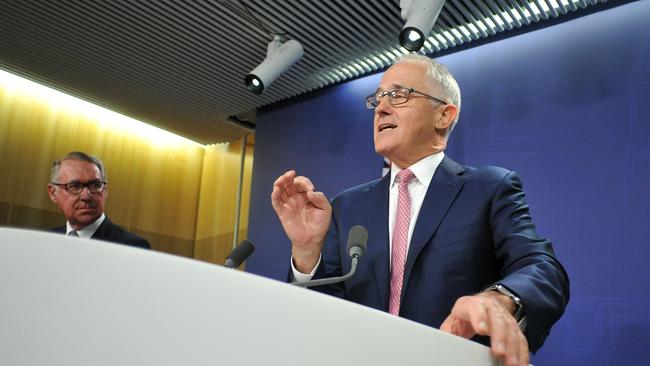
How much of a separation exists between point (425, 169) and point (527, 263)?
1.94 ft

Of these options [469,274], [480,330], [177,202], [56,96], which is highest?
[56,96]

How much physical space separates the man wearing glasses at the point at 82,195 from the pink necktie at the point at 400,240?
1956 millimetres

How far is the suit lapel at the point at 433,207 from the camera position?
1.47m

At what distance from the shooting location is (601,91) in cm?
283

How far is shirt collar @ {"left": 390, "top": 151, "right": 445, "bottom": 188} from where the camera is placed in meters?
1.71

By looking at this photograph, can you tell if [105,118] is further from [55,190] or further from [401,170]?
[401,170]

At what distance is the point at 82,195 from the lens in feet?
10.2

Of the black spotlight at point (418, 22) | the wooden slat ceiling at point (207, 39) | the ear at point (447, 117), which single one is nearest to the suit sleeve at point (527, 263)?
the ear at point (447, 117)

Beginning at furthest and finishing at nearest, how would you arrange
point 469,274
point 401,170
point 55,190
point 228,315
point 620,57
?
point 55,190 < point 620,57 < point 401,170 < point 469,274 < point 228,315

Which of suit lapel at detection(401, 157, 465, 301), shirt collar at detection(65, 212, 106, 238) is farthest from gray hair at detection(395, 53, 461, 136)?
shirt collar at detection(65, 212, 106, 238)

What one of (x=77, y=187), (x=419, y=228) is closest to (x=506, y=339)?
(x=419, y=228)

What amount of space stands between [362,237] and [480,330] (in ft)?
1.76

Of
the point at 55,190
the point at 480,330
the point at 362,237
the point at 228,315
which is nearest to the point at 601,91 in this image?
the point at 362,237

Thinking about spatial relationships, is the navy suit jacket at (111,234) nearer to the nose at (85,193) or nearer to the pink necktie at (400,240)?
the nose at (85,193)
